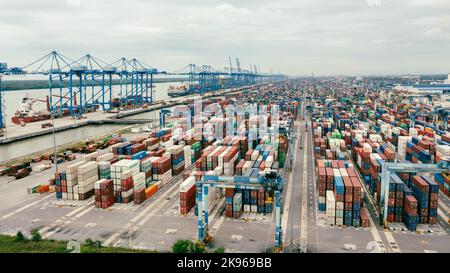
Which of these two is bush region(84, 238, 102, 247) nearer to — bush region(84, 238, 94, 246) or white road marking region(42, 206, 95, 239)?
bush region(84, 238, 94, 246)

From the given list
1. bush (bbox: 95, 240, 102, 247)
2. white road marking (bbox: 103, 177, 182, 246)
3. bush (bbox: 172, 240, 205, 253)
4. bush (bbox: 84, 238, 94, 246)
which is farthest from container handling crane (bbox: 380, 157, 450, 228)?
bush (bbox: 84, 238, 94, 246)

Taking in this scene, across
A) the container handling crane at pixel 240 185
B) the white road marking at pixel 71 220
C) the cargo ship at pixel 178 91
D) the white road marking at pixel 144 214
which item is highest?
the cargo ship at pixel 178 91

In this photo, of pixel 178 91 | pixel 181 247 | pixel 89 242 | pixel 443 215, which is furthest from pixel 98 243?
pixel 178 91

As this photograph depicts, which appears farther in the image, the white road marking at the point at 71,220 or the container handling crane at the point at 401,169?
the container handling crane at the point at 401,169

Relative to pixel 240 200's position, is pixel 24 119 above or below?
above

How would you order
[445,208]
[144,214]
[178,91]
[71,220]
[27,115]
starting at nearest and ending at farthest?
[71,220]
[144,214]
[445,208]
[27,115]
[178,91]

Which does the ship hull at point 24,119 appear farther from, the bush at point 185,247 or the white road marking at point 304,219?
the bush at point 185,247

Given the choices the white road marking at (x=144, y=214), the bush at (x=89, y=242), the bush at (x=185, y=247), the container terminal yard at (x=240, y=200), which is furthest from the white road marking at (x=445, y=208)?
the bush at (x=89, y=242)

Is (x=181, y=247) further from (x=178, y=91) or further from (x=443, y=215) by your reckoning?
(x=178, y=91)
